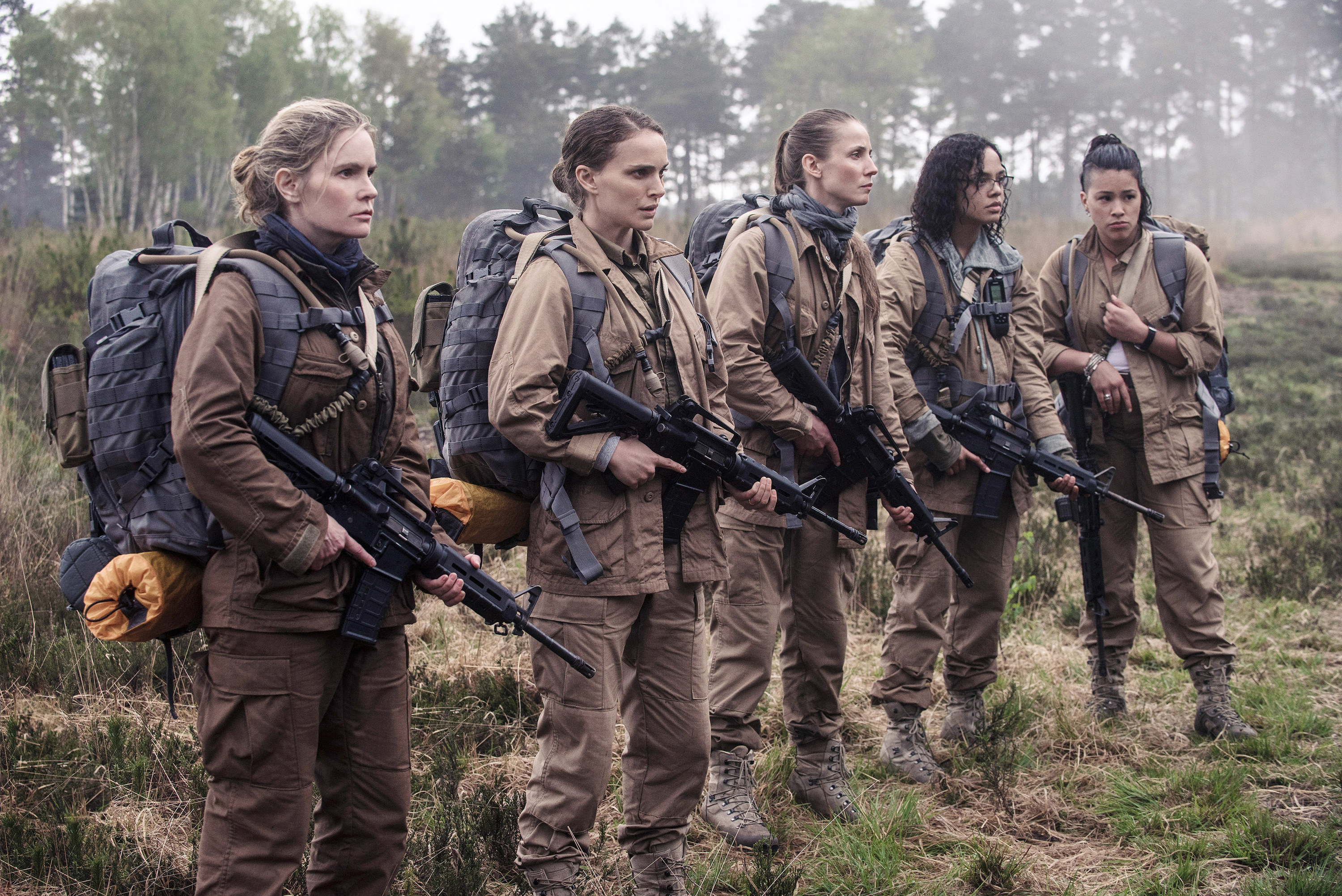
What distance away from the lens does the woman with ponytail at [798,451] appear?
12.5 feet

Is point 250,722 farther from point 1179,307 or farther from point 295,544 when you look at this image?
point 1179,307

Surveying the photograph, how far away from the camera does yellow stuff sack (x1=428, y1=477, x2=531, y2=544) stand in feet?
9.84

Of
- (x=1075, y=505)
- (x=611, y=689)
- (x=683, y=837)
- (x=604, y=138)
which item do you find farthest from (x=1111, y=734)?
(x=604, y=138)

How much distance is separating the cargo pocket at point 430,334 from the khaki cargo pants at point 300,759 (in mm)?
1026

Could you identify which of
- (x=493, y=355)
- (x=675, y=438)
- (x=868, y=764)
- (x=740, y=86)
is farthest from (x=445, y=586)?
(x=740, y=86)

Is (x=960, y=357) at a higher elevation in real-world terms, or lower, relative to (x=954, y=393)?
higher

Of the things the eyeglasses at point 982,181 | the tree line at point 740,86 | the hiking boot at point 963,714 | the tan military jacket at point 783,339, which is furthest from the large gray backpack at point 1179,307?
the tree line at point 740,86

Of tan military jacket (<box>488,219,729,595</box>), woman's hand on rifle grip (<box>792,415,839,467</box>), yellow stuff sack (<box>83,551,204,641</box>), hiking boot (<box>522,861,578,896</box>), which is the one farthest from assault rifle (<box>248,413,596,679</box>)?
woman's hand on rifle grip (<box>792,415,839,467</box>)

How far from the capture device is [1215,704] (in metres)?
4.79

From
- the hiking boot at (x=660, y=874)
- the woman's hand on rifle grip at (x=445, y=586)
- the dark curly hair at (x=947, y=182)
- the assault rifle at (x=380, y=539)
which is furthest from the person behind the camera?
the dark curly hair at (x=947, y=182)

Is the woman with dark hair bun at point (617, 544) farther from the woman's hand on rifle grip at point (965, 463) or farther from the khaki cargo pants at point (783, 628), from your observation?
the woman's hand on rifle grip at point (965, 463)

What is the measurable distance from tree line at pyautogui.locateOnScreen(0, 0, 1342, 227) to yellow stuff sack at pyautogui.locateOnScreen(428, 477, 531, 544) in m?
40.0

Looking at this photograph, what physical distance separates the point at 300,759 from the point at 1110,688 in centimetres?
403

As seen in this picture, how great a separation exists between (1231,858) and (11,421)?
753cm
